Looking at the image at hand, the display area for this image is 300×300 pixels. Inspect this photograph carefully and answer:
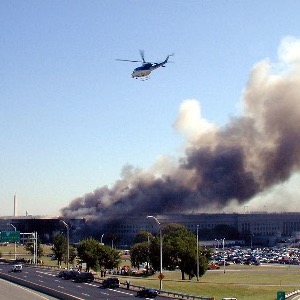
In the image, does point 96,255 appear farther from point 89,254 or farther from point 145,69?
point 145,69

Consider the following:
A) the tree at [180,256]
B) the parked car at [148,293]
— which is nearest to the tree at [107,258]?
the tree at [180,256]

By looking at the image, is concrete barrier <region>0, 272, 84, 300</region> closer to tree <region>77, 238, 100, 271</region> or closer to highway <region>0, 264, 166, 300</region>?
highway <region>0, 264, 166, 300</region>

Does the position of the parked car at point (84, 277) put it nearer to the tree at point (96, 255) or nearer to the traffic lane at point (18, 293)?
the traffic lane at point (18, 293)

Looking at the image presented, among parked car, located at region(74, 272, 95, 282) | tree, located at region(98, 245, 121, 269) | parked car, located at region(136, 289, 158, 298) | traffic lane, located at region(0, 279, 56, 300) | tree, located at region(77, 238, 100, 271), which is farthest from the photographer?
tree, located at region(98, 245, 121, 269)

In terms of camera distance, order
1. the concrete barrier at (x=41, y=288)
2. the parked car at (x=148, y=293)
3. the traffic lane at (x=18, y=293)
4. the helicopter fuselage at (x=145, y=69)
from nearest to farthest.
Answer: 1. the concrete barrier at (x=41, y=288)
2. the parked car at (x=148, y=293)
3. the traffic lane at (x=18, y=293)
4. the helicopter fuselage at (x=145, y=69)

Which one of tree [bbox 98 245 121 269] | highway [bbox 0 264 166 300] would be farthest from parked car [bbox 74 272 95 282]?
tree [bbox 98 245 121 269]

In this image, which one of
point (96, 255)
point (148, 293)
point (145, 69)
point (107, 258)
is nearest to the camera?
point (148, 293)

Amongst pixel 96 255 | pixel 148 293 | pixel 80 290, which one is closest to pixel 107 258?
pixel 96 255

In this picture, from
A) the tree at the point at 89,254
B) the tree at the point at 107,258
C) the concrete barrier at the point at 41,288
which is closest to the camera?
the concrete barrier at the point at 41,288

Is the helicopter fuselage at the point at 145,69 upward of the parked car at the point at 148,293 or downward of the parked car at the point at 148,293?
upward
